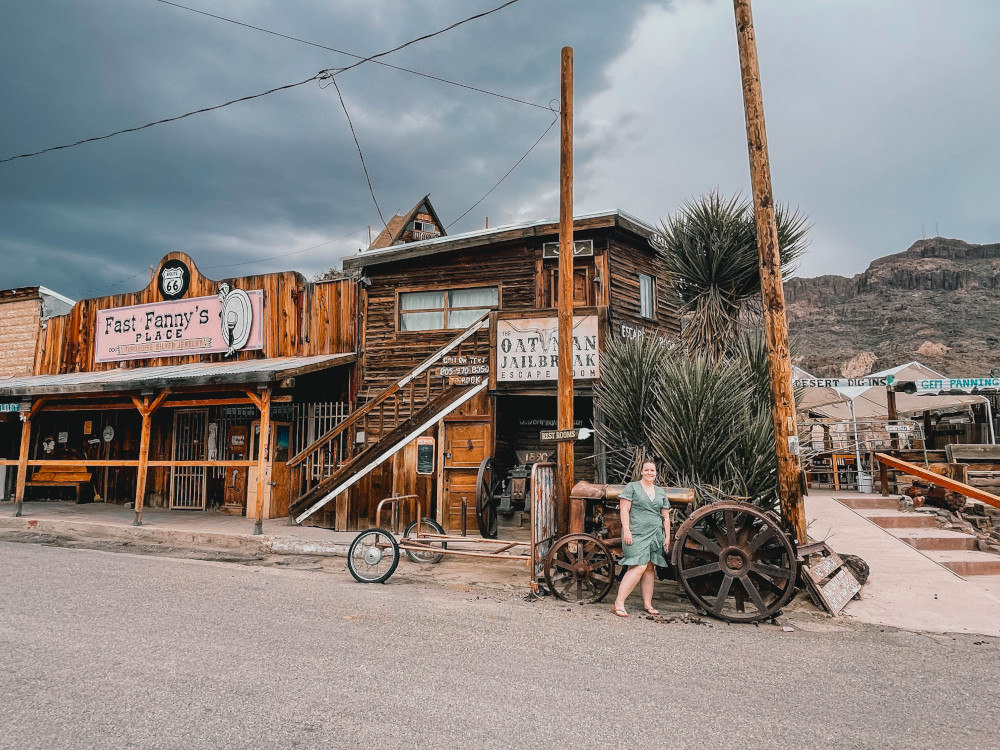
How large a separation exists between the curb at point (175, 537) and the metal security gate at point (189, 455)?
3.29m

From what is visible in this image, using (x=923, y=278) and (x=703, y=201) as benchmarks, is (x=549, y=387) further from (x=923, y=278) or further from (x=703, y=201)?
(x=923, y=278)

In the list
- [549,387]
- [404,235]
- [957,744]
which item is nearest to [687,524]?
[957,744]

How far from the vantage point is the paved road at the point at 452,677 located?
368 centimetres

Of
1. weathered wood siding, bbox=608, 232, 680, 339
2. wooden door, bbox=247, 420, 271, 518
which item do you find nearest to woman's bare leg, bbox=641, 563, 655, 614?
weathered wood siding, bbox=608, 232, 680, 339

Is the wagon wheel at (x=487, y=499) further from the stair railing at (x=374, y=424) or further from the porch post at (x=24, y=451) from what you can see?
the porch post at (x=24, y=451)

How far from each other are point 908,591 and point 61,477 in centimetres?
2004

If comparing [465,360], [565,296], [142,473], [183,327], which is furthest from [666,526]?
[183,327]

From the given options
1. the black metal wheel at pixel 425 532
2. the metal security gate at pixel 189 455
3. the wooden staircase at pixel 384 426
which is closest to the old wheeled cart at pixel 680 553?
the black metal wheel at pixel 425 532

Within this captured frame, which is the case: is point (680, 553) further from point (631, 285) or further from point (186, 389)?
point (186, 389)

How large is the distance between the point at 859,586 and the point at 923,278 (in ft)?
292

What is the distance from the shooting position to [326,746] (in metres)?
3.47

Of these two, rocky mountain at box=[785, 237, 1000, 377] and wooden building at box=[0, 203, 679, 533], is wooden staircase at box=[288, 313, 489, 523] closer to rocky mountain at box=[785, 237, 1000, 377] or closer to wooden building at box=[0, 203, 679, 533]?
wooden building at box=[0, 203, 679, 533]

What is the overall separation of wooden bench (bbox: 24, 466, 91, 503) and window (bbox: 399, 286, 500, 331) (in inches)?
409

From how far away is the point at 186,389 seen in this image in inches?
619
